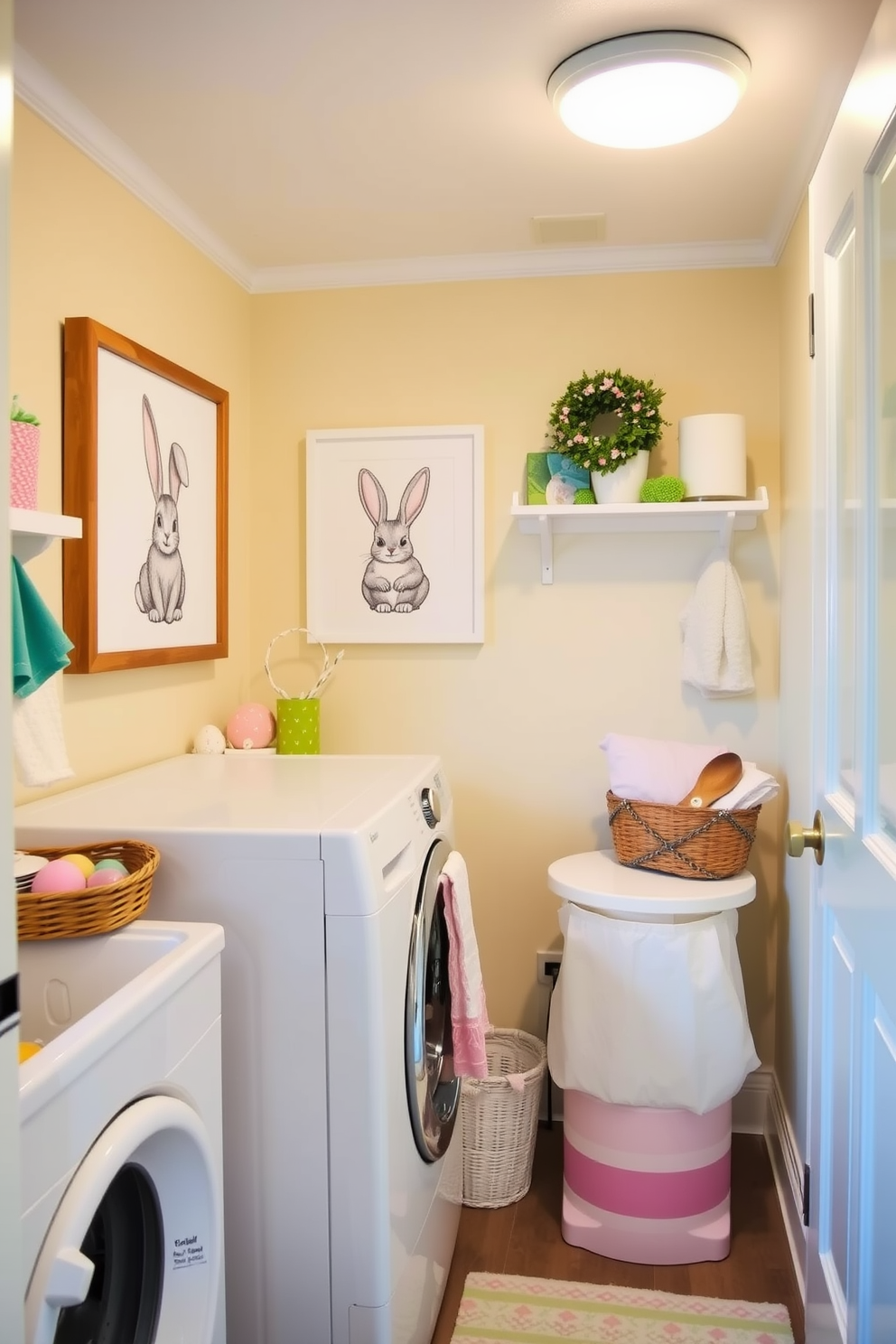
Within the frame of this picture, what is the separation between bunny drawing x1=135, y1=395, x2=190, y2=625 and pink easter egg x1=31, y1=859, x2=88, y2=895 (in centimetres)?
90

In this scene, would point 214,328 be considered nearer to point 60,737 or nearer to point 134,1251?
point 60,737

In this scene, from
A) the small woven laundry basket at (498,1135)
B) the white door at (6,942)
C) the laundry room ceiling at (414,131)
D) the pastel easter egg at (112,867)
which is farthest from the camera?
the small woven laundry basket at (498,1135)

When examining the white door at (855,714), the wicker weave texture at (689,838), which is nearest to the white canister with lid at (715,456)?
the wicker weave texture at (689,838)

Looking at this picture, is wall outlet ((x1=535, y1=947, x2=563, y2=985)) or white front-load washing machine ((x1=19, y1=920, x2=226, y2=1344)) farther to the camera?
wall outlet ((x1=535, y1=947, x2=563, y2=985))

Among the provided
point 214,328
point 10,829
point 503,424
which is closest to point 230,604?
point 214,328

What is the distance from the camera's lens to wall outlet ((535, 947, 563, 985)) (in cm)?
278

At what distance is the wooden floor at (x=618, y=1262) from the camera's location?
6.91ft

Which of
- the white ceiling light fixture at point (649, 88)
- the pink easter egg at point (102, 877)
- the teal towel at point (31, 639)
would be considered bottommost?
the pink easter egg at point (102, 877)

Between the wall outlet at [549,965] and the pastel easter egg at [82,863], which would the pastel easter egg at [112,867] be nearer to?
the pastel easter egg at [82,863]

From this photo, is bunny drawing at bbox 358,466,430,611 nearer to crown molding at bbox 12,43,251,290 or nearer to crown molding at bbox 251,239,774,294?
crown molding at bbox 251,239,774,294

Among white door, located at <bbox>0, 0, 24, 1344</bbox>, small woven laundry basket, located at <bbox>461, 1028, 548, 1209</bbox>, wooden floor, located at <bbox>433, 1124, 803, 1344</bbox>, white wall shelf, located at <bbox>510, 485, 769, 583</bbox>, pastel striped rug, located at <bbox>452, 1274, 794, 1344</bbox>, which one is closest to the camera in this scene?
white door, located at <bbox>0, 0, 24, 1344</bbox>

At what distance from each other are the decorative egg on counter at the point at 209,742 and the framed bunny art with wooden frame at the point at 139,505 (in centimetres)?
18

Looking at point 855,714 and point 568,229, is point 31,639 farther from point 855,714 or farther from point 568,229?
point 568,229

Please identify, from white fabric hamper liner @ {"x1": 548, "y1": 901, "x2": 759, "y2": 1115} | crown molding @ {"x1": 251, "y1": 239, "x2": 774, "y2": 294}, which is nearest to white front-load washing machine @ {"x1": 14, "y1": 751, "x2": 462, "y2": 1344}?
white fabric hamper liner @ {"x1": 548, "y1": 901, "x2": 759, "y2": 1115}
